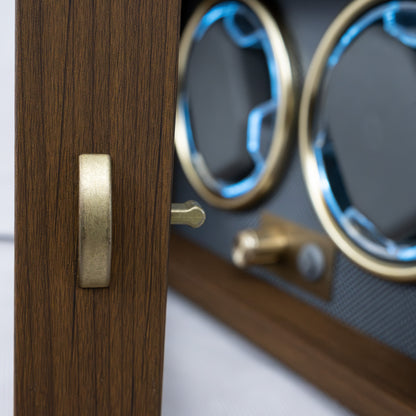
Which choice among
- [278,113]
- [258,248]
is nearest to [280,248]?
[258,248]

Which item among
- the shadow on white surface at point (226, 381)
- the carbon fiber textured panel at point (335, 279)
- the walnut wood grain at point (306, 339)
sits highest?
the carbon fiber textured panel at point (335, 279)

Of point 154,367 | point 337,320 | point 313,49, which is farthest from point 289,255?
point 154,367

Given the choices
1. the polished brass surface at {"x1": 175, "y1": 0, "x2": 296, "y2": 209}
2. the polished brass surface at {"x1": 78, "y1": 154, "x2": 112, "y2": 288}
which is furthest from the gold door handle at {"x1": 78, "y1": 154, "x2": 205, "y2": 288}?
the polished brass surface at {"x1": 175, "y1": 0, "x2": 296, "y2": 209}

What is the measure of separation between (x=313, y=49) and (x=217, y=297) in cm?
26

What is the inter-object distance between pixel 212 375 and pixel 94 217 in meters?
0.31

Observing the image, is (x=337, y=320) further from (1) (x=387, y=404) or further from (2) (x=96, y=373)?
(2) (x=96, y=373)

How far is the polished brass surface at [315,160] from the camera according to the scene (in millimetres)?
461

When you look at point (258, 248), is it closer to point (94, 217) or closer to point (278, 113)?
point (278, 113)

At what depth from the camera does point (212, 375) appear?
1.57 ft

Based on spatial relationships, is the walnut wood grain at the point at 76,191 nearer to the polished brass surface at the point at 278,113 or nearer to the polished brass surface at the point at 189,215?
the polished brass surface at the point at 189,215

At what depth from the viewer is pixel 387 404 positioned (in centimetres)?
40

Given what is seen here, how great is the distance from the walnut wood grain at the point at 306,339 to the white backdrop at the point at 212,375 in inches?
0.6

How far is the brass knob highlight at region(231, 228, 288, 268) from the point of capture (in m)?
0.58

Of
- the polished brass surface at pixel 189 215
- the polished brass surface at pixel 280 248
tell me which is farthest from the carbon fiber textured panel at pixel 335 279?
the polished brass surface at pixel 189 215
